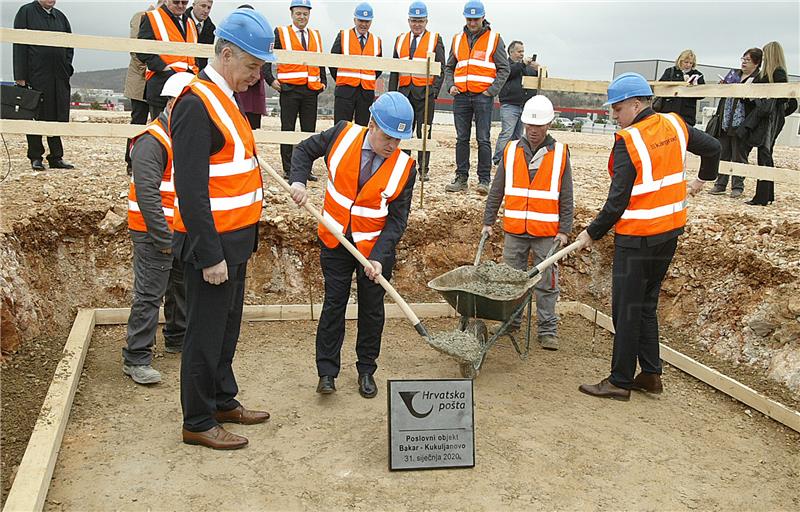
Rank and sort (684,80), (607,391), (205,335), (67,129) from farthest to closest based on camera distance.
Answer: (684,80)
(67,129)
(607,391)
(205,335)

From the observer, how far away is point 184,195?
3242 mm

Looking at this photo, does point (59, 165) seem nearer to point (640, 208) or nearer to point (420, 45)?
point (420, 45)

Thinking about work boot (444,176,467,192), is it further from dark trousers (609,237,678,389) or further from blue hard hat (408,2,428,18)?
dark trousers (609,237,678,389)

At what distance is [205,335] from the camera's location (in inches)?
141

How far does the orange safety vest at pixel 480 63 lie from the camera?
24.8 feet

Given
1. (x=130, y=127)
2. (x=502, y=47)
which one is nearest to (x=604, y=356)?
(x=502, y=47)

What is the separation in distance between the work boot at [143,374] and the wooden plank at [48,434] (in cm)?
35

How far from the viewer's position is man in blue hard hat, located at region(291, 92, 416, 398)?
13.6ft

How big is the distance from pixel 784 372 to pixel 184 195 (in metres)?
4.58

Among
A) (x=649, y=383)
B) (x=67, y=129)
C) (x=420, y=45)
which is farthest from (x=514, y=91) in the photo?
(x=67, y=129)

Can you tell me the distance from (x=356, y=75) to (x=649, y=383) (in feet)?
15.3

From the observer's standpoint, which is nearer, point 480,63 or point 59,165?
point 59,165

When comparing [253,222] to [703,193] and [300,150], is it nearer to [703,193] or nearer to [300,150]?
[300,150]

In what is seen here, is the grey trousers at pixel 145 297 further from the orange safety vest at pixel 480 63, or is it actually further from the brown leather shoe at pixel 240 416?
the orange safety vest at pixel 480 63
